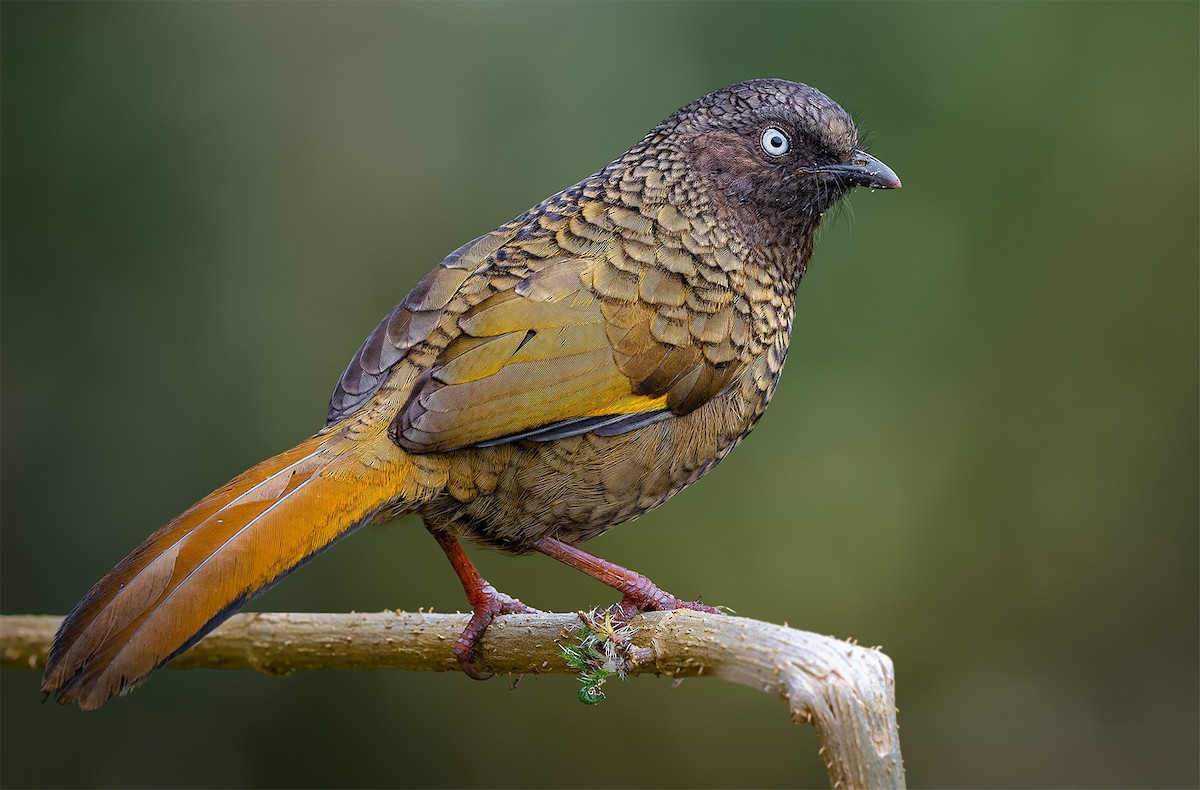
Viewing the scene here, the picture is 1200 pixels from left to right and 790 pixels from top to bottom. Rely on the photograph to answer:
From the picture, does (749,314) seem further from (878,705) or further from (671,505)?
(671,505)

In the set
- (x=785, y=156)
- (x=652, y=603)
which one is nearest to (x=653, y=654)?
(x=652, y=603)

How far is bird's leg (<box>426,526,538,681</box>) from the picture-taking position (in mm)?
2953

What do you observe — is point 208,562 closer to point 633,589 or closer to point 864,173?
point 633,589

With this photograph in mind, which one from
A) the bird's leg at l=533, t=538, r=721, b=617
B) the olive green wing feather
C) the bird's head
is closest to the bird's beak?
the bird's head

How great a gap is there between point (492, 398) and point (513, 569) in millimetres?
2054

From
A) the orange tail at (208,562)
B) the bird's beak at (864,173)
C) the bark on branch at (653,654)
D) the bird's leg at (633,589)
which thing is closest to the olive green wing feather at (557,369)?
the orange tail at (208,562)

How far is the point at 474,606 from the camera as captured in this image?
3.03 meters

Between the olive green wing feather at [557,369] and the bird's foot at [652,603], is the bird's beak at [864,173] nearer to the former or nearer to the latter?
the olive green wing feather at [557,369]

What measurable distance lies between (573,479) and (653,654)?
0.56 meters

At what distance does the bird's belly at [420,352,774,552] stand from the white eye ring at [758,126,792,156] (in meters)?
0.69

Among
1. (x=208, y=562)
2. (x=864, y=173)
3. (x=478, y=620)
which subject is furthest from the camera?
(x=864, y=173)

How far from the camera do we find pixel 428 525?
2.91 meters

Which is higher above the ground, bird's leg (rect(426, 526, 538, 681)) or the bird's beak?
the bird's beak

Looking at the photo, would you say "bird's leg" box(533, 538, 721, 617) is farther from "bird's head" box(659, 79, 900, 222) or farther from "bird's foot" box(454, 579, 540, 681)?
"bird's head" box(659, 79, 900, 222)
